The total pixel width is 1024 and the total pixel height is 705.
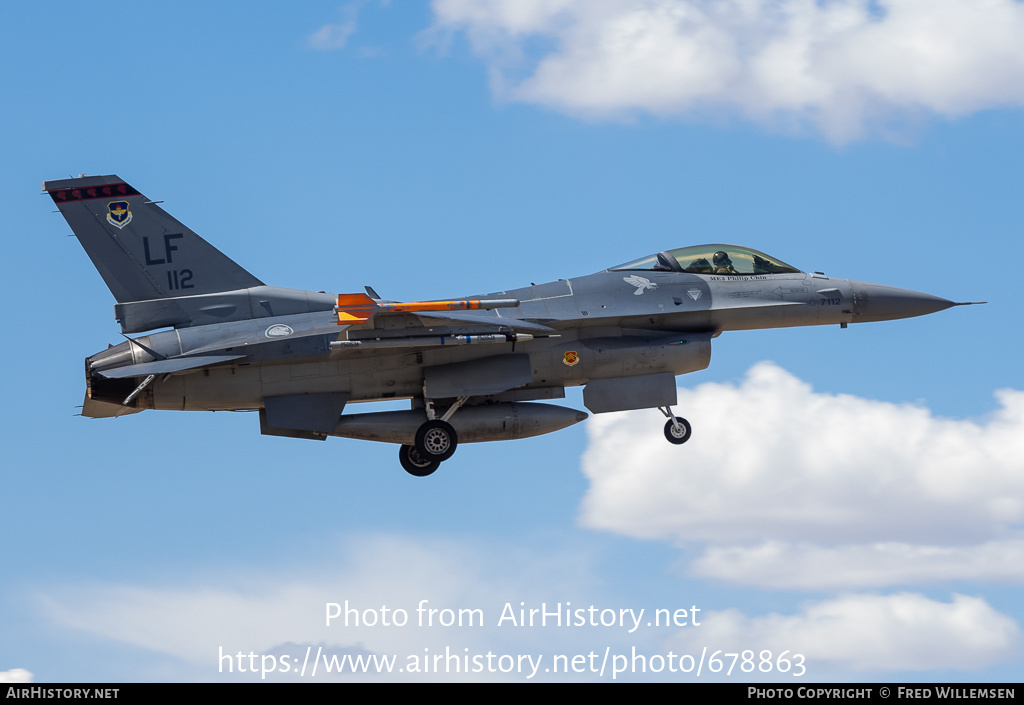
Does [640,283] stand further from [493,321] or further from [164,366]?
[164,366]

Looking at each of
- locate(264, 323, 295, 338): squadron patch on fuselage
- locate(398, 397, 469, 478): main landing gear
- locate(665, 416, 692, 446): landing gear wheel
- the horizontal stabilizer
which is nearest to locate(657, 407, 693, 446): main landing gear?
locate(665, 416, 692, 446): landing gear wheel

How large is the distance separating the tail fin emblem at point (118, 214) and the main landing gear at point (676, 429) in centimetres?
1000

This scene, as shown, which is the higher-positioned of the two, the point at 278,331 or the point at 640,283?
the point at 640,283

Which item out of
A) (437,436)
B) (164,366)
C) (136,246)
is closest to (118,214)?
(136,246)

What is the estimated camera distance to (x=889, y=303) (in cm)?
2516

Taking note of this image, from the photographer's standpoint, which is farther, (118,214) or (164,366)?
(118,214)

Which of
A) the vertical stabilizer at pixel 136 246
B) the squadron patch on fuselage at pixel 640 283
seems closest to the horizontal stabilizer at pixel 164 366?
the vertical stabilizer at pixel 136 246

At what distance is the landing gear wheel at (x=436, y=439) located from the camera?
77.3ft

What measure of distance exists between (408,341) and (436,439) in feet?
7.34

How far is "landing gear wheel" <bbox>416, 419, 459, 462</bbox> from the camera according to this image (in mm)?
23562

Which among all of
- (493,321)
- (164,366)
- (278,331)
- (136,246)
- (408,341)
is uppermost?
(136,246)
